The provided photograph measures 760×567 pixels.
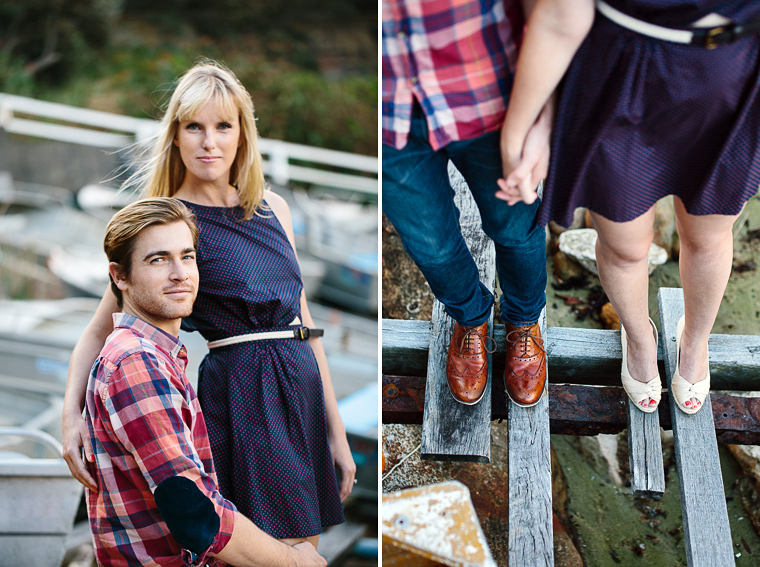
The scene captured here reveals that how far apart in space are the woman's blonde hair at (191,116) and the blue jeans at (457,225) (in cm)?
29

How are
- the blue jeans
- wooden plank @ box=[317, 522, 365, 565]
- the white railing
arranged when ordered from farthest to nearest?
the white railing
wooden plank @ box=[317, 522, 365, 565]
the blue jeans

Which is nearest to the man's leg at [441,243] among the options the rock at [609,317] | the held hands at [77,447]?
the held hands at [77,447]

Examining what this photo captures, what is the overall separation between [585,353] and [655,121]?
2.75 feet

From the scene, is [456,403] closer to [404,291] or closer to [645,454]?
[645,454]

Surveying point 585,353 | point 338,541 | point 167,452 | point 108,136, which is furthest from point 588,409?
point 108,136

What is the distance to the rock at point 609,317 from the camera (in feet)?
8.36

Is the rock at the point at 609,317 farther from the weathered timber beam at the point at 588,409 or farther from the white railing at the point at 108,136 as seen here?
the white railing at the point at 108,136

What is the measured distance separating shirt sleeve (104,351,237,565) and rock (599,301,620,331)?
72.3 inches

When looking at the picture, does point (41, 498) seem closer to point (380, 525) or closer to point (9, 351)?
point (380, 525)

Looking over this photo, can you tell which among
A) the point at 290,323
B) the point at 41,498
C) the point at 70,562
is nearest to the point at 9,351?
the point at 70,562

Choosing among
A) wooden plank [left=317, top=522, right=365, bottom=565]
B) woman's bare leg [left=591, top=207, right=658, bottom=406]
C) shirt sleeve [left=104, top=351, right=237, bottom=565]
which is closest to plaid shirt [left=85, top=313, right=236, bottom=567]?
shirt sleeve [left=104, top=351, right=237, bottom=565]

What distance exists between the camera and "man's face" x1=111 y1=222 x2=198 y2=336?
117 cm

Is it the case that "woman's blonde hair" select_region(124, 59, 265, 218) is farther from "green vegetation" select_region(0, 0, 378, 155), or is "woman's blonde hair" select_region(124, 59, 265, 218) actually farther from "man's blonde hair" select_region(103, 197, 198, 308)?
"green vegetation" select_region(0, 0, 378, 155)

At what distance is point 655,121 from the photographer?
1149 millimetres
